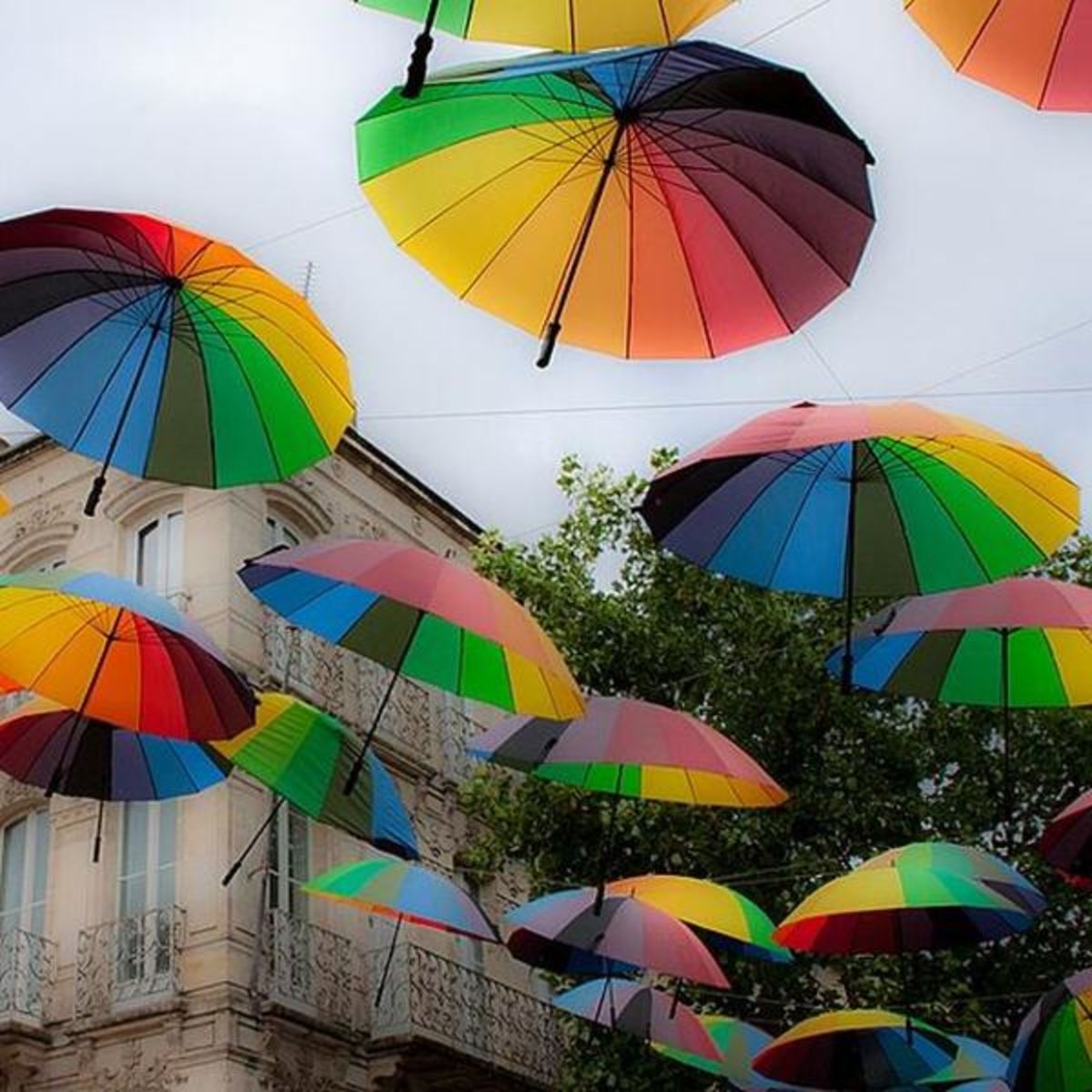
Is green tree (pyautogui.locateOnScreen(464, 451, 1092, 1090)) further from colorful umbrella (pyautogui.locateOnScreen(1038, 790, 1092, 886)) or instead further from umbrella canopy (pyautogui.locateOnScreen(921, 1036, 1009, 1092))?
colorful umbrella (pyautogui.locateOnScreen(1038, 790, 1092, 886))

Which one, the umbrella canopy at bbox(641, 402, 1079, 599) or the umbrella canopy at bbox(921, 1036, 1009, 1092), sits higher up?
the umbrella canopy at bbox(641, 402, 1079, 599)

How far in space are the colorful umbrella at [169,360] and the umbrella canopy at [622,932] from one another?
157 inches

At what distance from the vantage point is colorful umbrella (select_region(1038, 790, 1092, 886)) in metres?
8.41

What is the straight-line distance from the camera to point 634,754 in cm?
865

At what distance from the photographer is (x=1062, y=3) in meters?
4.60

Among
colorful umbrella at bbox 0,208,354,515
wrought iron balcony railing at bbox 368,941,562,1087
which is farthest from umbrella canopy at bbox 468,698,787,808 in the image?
wrought iron balcony railing at bbox 368,941,562,1087

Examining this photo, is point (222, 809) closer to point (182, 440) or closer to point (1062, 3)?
point (182, 440)

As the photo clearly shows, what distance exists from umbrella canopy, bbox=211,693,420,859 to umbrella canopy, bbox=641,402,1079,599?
2.52m

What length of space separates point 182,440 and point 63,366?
63 cm

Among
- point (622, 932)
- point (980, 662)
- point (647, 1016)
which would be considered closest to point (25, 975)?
point (647, 1016)

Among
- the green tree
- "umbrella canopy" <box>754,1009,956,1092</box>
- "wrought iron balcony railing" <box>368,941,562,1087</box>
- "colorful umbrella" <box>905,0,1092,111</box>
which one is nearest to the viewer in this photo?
"colorful umbrella" <box>905,0,1092,111</box>

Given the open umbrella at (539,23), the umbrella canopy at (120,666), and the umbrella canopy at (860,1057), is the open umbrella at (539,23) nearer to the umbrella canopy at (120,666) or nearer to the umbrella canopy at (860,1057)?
the umbrella canopy at (120,666)

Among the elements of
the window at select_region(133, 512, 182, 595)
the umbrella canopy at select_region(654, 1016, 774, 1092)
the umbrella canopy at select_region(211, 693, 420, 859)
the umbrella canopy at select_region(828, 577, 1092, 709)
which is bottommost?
the umbrella canopy at select_region(654, 1016, 774, 1092)

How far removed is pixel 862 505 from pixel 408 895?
173 inches
